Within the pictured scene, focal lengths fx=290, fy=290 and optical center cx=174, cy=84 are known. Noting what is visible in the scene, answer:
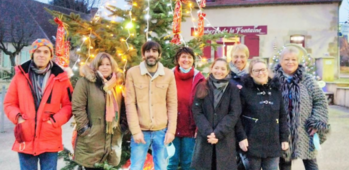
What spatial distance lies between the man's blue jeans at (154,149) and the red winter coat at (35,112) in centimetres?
81

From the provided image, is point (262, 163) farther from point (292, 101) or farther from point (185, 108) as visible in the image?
point (185, 108)

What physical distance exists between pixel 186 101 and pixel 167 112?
12.3 inches

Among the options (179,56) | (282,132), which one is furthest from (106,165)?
(282,132)

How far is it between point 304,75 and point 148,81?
1899 mm

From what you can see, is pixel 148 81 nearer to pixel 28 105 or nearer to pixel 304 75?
pixel 28 105

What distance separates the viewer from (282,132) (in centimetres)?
331

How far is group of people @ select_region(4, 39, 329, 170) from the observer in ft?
9.83

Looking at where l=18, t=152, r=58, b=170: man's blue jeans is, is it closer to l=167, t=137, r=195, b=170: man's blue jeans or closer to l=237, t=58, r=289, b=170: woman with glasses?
l=167, t=137, r=195, b=170: man's blue jeans

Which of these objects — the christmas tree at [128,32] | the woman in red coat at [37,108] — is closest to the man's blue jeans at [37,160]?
the woman in red coat at [37,108]

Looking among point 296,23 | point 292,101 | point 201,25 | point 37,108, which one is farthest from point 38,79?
point 296,23

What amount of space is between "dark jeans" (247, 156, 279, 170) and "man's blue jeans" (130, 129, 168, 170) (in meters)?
0.99

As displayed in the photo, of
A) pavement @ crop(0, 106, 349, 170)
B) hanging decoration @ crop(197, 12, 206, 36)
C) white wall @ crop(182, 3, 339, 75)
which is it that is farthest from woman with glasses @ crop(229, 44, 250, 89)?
white wall @ crop(182, 3, 339, 75)

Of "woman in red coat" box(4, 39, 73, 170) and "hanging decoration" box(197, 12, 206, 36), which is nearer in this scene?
"woman in red coat" box(4, 39, 73, 170)

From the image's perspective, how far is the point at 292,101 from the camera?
3.46 meters
